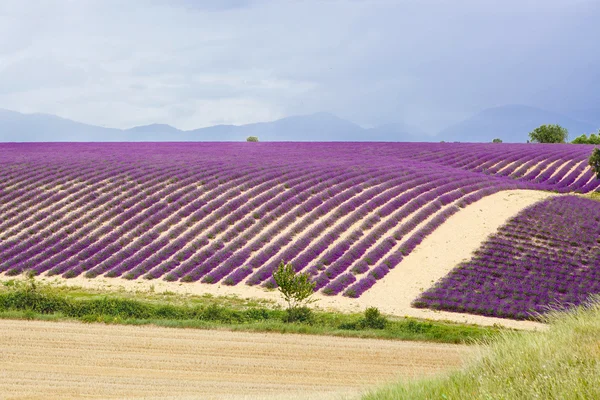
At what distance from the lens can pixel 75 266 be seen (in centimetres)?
2956

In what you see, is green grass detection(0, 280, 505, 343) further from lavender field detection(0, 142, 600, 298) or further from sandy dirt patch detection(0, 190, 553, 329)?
lavender field detection(0, 142, 600, 298)

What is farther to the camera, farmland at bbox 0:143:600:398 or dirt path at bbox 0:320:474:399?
farmland at bbox 0:143:600:398

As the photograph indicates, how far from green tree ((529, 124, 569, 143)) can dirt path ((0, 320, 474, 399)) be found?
77185mm

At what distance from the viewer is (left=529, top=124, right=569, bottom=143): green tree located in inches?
3438

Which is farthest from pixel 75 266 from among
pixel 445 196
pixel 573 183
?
pixel 573 183

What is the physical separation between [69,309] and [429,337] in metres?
12.4

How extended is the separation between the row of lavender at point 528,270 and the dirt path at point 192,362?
694cm

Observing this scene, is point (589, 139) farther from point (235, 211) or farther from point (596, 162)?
point (235, 211)

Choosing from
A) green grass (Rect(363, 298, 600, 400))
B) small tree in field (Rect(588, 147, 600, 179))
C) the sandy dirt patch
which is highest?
small tree in field (Rect(588, 147, 600, 179))

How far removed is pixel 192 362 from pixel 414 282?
47.0 ft

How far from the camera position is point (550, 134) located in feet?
290

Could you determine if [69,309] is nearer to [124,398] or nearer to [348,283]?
[124,398]

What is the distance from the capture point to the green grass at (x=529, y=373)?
8.04 meters

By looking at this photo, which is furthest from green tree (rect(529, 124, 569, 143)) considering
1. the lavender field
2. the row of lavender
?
the row of lavender
